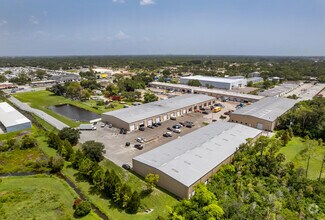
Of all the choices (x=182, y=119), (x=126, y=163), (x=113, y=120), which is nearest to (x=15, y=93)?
(x=113, y=120)

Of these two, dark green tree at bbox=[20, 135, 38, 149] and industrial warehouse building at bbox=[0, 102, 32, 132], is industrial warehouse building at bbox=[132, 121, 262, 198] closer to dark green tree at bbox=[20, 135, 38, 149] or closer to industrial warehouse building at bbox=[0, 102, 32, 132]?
dark green tree at bbox=[20, 135, 38, 149]

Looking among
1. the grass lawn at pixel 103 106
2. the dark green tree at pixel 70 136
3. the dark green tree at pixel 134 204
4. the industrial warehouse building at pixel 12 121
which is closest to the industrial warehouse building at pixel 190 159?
the dark green tree at pixel 134 204

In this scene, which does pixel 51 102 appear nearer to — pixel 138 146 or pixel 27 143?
pixel 27 143

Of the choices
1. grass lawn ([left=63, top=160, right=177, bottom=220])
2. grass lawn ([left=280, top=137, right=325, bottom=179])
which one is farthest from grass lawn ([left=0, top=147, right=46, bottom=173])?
grass lawn ([left=280, top=137, right=325, bottom=179])

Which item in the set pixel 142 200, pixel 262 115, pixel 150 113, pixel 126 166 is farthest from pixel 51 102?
pixel 262 115

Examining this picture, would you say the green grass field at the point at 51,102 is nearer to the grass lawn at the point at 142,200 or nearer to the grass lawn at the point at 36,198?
the grass lawn at the point at 36,198

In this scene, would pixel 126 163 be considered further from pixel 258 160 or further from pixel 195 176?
pixel 258 160
